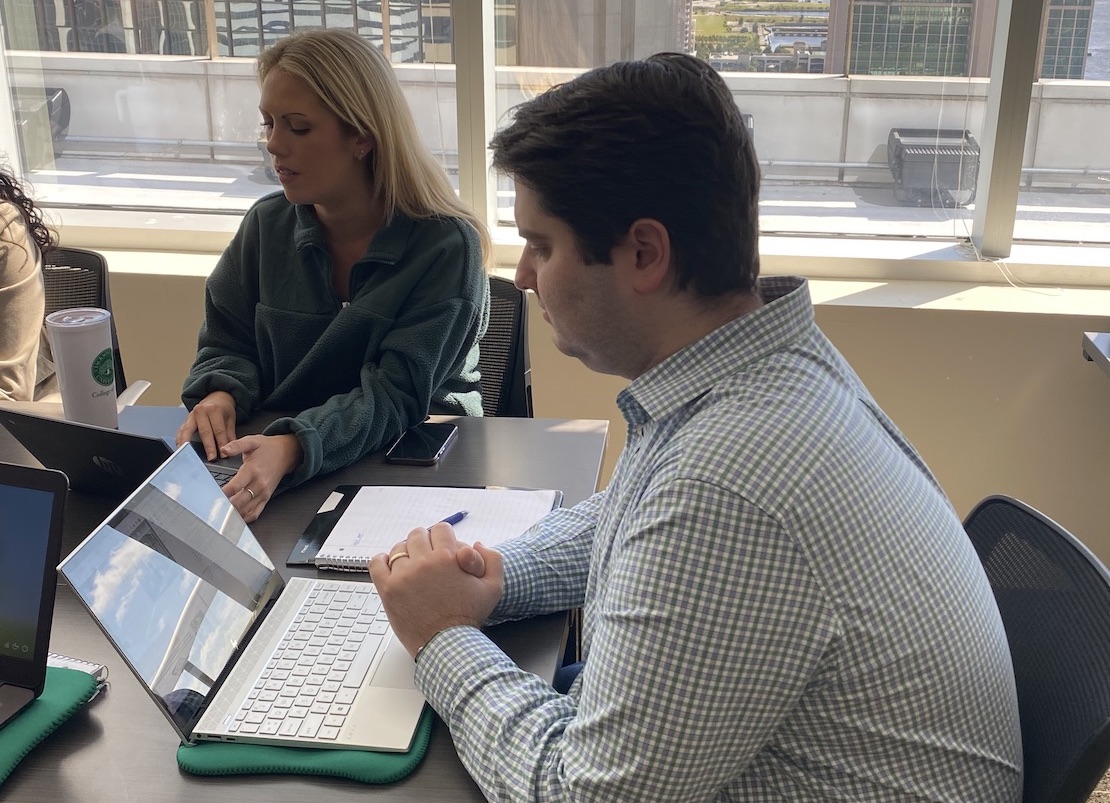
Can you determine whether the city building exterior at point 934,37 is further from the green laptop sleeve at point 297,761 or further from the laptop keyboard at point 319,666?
the green laptop sleeve at point 297,761

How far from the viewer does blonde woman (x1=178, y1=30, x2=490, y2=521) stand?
1.86m

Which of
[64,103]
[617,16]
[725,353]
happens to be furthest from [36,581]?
[64,103]

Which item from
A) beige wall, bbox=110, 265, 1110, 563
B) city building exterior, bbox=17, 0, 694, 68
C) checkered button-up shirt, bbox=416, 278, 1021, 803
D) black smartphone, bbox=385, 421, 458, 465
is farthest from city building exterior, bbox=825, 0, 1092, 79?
checkered button-up shirt, bbox=416, 278, 1021, 803

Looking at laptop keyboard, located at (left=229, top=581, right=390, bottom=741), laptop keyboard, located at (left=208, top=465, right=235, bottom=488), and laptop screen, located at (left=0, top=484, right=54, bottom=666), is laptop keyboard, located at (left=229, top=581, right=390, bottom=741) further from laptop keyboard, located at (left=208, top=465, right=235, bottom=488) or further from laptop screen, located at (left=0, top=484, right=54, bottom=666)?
laptop keyboard, located at (left=208, top=465, right=235, bottom=488)

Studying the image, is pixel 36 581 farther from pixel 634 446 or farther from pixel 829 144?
pixel 829 144

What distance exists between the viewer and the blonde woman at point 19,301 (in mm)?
2125

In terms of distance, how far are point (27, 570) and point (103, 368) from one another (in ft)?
1.99

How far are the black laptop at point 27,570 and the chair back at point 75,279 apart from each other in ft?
4.40

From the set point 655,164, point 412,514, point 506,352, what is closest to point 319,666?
point 412,514

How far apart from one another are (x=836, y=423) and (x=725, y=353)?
0.13 meters

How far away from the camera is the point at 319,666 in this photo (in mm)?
1107

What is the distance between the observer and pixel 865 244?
3051 millimetres

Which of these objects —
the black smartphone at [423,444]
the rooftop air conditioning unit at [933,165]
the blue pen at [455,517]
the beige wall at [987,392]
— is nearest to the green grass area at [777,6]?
the rooftop air conditioning unit at [933,165]

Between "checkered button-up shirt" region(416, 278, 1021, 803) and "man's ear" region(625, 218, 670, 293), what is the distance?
7 centimetres
